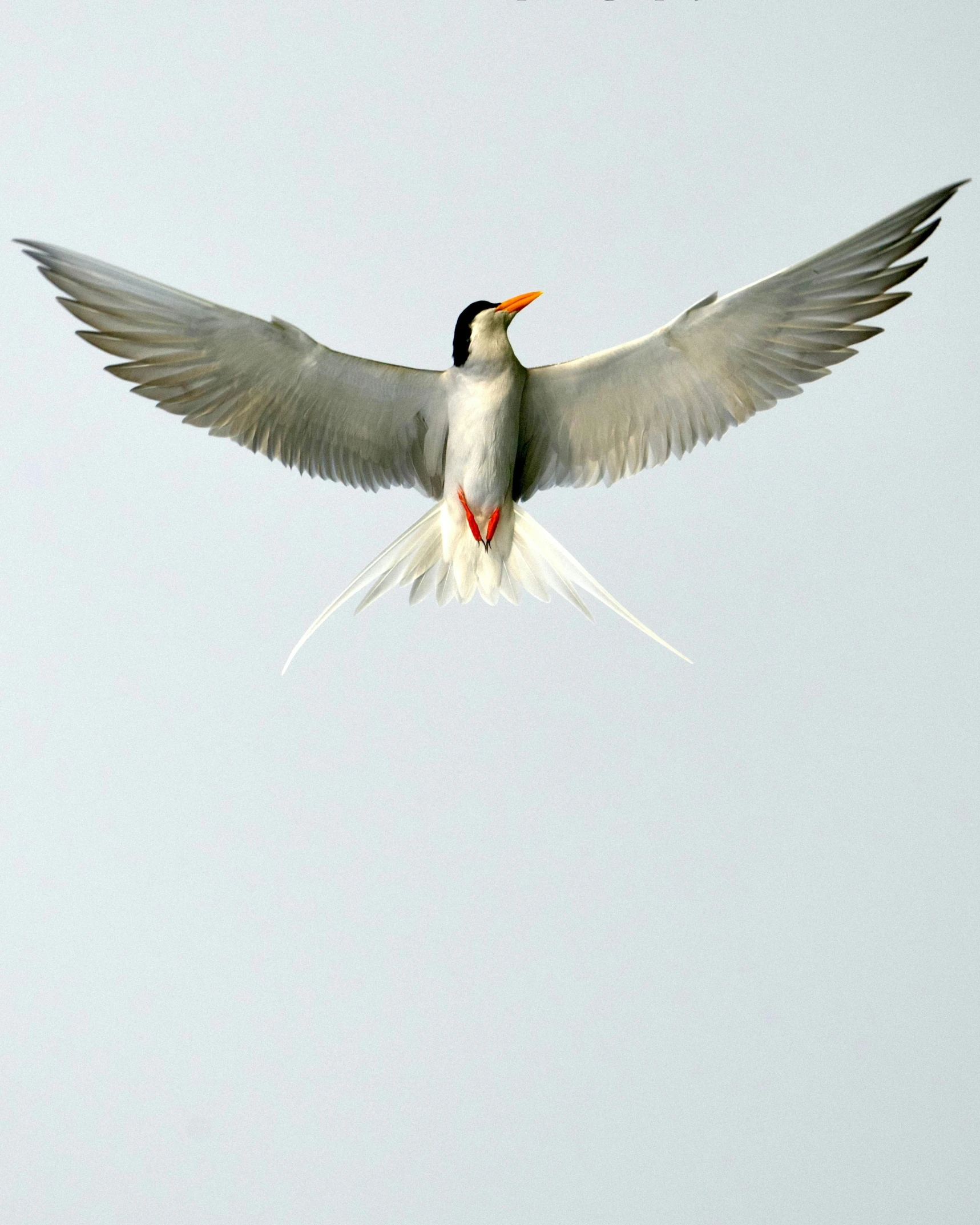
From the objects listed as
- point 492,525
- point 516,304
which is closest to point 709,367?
point 516,304

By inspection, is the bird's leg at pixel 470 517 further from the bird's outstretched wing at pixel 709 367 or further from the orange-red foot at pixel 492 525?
the bird's outstretched wing at pixel 709 367

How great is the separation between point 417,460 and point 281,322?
0.44m

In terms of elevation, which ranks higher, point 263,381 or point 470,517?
point 263,381

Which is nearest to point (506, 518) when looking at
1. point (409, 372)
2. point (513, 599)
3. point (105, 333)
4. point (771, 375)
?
point (513, 599)

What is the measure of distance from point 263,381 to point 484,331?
0.41m

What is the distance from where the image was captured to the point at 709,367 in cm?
225

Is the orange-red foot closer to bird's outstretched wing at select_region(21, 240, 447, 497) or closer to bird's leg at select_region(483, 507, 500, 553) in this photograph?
bird's leg at select_region(483, 507, 500, 553)

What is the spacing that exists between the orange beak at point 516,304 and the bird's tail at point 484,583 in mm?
A: 400

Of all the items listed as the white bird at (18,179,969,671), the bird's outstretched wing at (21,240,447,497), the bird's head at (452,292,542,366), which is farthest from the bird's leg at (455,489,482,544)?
the bird's head at (452,292,542,366)

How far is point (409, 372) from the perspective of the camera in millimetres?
2240

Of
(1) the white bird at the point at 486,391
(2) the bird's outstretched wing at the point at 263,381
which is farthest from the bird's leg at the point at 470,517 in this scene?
(2) the bird's outstretched wing at the point at 263,381

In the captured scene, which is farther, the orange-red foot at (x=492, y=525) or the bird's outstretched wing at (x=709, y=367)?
the orange-red foot at (x=492, y=525)

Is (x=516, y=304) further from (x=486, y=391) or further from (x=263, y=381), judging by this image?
(x=263, y=381)

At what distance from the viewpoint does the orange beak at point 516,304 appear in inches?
83.0
